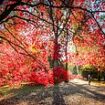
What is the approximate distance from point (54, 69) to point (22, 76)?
7.02m

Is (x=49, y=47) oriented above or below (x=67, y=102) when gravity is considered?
above

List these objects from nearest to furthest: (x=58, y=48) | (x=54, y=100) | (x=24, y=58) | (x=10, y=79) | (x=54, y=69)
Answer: (x=54, y=100) → (x=58, y=48) → (x=24, y=58) → (x=10, y=79) → (x=54, y=69)

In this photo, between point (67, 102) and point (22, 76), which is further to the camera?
point (22, 76)

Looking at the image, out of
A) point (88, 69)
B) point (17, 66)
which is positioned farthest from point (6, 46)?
point (88, 69)

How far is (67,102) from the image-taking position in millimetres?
19000

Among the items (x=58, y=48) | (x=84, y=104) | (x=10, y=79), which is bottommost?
(x=84, y=104)

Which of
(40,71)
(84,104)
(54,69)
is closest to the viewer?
(84,104)

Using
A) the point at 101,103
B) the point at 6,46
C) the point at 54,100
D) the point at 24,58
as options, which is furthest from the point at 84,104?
the point at 6,46

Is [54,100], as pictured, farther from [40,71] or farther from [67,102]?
[40,71]

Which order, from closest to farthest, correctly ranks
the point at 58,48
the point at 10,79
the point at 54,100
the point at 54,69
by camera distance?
the point at 54,100
the point at 58,48
the point at 10,79
the point at 54,69

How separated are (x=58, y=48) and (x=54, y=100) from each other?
3.95 meters

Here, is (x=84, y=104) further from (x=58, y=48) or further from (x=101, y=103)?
(x=58, y=48)

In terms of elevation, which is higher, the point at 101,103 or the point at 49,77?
the point at 49,77

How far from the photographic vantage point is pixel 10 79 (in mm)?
29203
